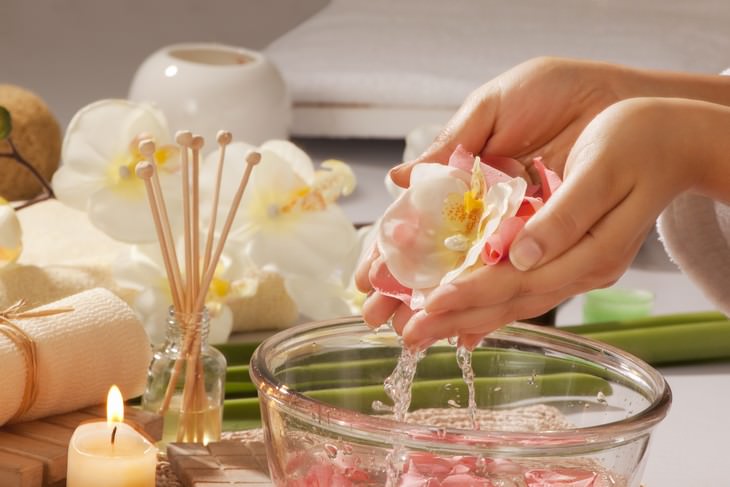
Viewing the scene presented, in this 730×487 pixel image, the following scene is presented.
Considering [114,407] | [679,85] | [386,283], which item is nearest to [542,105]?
[679,85]

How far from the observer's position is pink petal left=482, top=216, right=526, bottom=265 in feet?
1.74

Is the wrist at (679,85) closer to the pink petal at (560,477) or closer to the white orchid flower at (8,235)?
the pink petal at (560,477)

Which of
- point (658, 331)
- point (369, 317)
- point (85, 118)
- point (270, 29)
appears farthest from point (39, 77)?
point (369, 317)

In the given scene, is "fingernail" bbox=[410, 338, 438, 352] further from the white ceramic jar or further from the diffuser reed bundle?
the white ceramic jar

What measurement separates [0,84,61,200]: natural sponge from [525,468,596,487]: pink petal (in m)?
0.84

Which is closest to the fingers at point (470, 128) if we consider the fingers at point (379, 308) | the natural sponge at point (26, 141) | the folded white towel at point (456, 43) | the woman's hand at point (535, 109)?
the woman's hand at point (535, 109)

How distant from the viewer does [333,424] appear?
54cm

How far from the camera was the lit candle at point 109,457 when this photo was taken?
2.04 ft

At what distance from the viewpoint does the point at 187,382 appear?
76cm

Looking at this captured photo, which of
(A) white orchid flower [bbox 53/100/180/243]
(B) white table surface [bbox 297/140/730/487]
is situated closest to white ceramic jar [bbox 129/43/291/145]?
(B) white table surface [bbox 297/140/730/487]

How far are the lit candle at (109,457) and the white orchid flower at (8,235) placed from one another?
286 mm

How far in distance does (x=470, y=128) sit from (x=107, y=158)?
1.07 ft

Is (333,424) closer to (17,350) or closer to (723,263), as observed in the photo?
(17,350)

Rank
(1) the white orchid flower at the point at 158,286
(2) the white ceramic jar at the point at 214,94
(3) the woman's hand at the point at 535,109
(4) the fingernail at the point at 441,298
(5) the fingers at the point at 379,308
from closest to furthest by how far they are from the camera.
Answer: (4) the fingernail at the point at 441,298
(5) the fingers at the point at 379,308
(3) the woman's hand at the point at 535,109
(1) the white orchid flower at the point at 158,286
(2) the white ceramic jar at the point at 214,94
